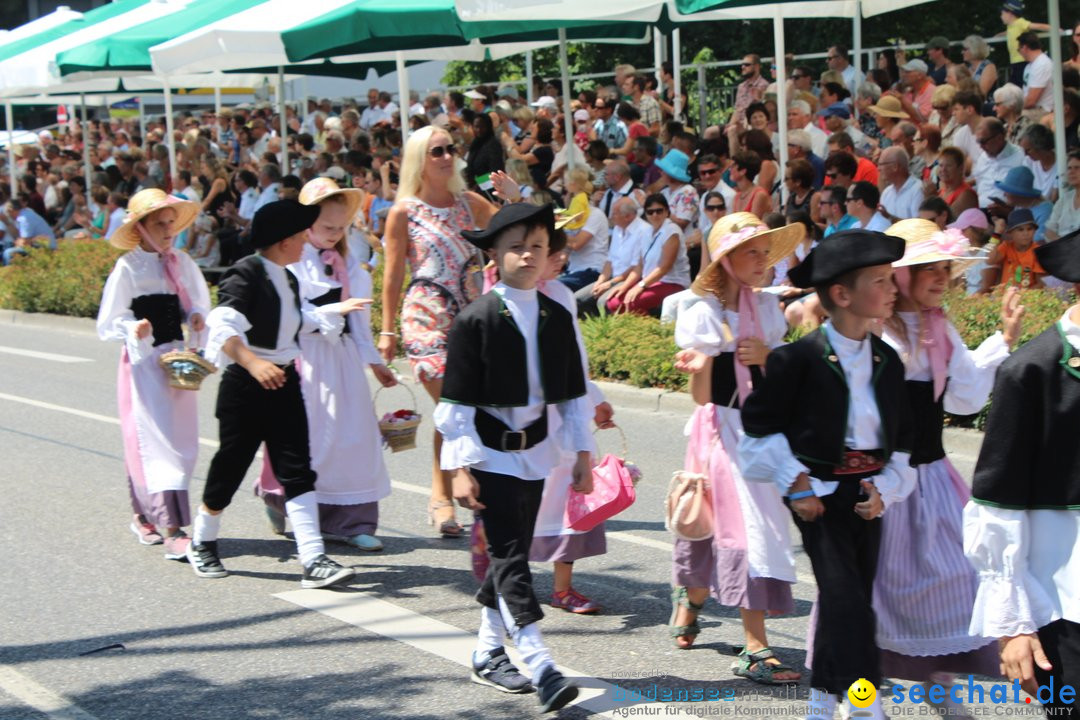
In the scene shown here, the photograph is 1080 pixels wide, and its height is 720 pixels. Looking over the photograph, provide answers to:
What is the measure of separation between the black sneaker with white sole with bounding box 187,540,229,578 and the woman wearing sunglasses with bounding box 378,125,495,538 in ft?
4.05

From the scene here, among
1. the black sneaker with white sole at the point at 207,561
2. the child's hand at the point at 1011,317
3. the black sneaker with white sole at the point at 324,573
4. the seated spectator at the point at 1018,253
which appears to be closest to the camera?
the child's hand at the point at 1011,317

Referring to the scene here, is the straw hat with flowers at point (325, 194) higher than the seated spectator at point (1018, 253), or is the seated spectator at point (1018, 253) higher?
the straw hat with flowers at point (325, 194)

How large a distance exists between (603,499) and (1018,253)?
6004 millimetres

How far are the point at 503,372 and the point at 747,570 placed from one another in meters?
1.14

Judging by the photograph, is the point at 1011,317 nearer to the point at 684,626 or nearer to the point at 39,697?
the point at 684,626

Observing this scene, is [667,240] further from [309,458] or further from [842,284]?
[842,284]

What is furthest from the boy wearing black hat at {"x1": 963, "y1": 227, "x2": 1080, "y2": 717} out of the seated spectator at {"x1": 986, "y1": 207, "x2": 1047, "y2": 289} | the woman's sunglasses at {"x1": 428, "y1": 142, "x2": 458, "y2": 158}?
the seated spectator at {"x1": 986, "y1": 207, "x2": 1047, "y2": 289}

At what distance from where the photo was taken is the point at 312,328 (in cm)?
708

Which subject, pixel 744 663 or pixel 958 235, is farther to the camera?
pixel 744 663

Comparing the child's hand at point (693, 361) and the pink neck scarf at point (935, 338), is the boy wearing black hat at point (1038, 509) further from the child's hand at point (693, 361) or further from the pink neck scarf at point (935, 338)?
the child's hand at point (693, 361)

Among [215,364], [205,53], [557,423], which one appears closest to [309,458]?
[215,364]

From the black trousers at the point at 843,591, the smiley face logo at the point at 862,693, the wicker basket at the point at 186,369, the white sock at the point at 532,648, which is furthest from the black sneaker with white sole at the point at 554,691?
the wicker basket at the point at 186,369

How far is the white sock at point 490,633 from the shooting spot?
5.12 meters

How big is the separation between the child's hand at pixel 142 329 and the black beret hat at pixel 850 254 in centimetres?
390
